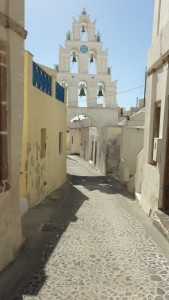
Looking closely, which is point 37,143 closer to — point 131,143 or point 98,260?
point 98,260

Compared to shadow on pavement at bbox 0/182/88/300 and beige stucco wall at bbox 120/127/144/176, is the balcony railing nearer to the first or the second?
shadow on pavement at bbox 0/182/88/300

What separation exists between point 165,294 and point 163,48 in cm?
576

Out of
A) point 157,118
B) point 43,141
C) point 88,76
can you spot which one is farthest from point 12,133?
point 88,76

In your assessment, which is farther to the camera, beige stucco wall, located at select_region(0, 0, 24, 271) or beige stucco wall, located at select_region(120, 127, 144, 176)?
beige stucco wall, located at select_region(120, 127, 144, 176)

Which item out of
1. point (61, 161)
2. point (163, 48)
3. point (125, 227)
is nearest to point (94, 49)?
point (61, 161)

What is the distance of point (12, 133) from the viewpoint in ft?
15.7

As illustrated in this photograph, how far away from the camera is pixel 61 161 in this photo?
15.1 metres

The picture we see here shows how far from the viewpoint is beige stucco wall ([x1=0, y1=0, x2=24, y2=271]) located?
→ 4.55 m

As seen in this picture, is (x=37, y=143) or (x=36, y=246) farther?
(x=37, y=143)

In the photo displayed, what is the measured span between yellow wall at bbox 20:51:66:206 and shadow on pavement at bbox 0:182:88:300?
757 millimetres

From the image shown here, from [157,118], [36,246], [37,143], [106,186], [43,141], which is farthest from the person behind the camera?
[106,186]

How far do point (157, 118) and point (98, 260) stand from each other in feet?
16.3

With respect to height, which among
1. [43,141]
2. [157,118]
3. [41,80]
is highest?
[41,80]

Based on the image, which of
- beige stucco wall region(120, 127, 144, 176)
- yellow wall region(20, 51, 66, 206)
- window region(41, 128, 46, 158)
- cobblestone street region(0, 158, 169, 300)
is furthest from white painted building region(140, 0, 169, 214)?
beige stucco wall region(120, 127, 144, 176)
